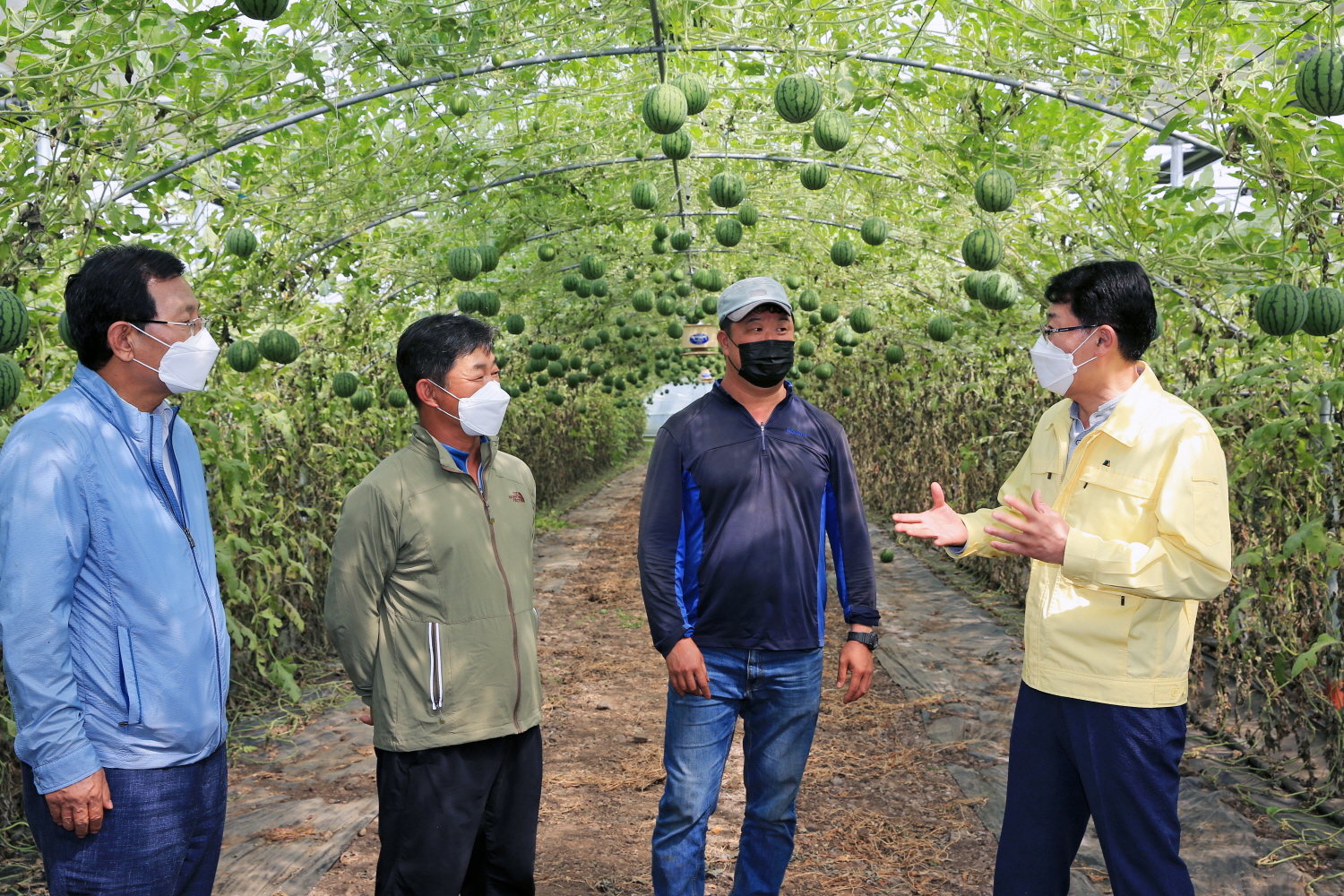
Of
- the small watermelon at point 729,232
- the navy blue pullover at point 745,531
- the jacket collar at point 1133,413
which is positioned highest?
the small watermelon at point 729,232

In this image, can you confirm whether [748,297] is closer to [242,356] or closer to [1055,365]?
[1055,365]

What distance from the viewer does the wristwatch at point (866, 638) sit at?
3342 mm

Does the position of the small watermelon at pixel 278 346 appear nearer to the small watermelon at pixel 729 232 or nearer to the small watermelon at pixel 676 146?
the small watermelon at pixel 676 146

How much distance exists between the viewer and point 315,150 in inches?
264

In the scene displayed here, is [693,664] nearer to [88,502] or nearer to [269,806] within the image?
[88,502]

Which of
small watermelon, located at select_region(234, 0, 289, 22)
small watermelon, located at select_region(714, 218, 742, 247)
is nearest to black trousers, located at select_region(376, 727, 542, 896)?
small watermelon, located at select_region(234, 0, 289, 22)

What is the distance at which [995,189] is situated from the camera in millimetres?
5258

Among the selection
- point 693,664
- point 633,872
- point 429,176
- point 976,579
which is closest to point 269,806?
point 633,872

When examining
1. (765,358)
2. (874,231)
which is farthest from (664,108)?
(874,231)

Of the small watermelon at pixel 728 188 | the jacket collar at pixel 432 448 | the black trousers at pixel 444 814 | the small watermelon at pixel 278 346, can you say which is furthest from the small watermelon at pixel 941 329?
the black trousers at pixel 444 814

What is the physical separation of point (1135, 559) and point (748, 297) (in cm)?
143

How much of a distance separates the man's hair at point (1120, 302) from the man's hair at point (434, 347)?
5.63 ft

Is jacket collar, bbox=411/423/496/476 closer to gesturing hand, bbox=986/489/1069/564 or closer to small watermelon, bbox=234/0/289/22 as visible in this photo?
A: gesturing hand, bbox=986/489/1069/564

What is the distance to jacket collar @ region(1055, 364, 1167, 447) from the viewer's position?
2674mm
